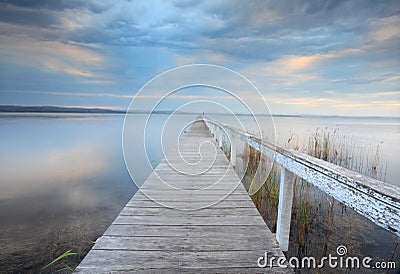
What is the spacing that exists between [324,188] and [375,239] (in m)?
3.00

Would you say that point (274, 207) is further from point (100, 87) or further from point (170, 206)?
point (100, 87)

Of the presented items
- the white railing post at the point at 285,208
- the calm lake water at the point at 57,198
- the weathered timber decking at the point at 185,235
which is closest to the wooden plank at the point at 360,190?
the white railing post at the point at 285,208

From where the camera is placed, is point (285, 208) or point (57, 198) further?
point (57, 198)

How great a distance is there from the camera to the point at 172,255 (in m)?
1.45

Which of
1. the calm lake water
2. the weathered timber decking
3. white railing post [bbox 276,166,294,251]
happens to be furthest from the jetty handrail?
the calm lake water

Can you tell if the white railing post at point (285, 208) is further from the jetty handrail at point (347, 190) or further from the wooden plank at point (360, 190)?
the wooden plank at point (360, 190)

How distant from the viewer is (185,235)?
171 cm

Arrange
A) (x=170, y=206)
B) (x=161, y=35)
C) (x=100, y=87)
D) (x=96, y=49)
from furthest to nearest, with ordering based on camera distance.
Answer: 1. (x=100, y=87)
2. (x=96, y=49)
3. (x=161, y=35)
4. (x=170, y=206)

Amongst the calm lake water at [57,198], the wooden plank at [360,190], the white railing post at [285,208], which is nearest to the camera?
the wooden plank at [360,190]

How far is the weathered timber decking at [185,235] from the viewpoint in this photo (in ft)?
4.43

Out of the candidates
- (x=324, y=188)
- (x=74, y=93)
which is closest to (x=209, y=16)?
(x=324, y=188)

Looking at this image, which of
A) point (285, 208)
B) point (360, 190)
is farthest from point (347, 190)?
point (285, 208)

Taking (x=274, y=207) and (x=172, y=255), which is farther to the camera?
(x=274, y=207)

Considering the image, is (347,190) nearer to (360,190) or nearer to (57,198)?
(360,190)
